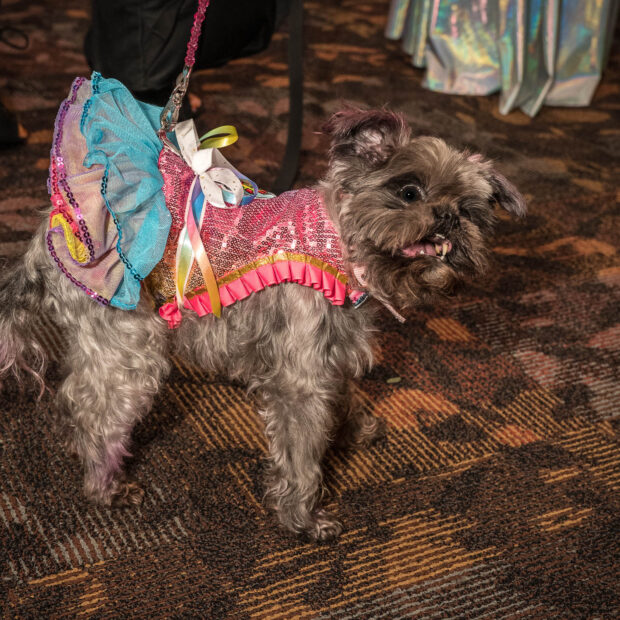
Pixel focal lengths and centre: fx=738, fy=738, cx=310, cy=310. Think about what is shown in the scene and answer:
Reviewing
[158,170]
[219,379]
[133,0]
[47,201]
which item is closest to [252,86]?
[47,201]

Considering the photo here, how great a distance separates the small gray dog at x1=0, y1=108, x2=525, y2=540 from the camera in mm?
1316

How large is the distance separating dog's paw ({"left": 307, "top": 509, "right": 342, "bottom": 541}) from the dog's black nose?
67 cm

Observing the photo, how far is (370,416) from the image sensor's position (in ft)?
6.01

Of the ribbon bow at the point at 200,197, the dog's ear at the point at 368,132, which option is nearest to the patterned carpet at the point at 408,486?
the dog's ear at the point at 368,132

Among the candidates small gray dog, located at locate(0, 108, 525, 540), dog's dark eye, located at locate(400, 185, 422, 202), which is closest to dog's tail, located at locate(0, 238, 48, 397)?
small gray dog, located at locate(0, 108, 525, 540)

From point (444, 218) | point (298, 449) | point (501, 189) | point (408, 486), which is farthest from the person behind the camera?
point (408, 486)

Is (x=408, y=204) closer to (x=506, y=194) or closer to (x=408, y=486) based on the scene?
(x=506, y=194)

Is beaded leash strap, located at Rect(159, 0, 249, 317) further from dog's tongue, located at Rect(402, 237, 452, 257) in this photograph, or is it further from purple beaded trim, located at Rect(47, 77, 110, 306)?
dog's tongue, located at Rect(402, 237, 452, 257)

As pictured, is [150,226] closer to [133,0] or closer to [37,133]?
[133,0]

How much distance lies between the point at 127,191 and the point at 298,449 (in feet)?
2.01

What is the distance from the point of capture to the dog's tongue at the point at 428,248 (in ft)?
4.34

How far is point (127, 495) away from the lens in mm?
1598

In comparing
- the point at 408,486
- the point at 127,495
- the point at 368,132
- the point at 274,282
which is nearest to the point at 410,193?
the point at 368,132

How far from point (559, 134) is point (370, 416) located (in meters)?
2.40
